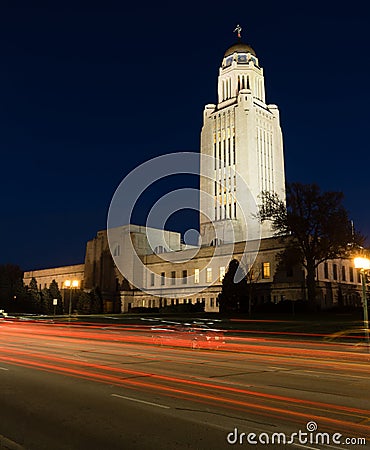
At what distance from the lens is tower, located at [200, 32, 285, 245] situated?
9688 cm

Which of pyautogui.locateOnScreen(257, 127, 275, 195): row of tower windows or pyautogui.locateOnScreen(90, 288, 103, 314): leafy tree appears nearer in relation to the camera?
pyautogui.locateOnScreen(90, 288, 103, 314): leafy tree

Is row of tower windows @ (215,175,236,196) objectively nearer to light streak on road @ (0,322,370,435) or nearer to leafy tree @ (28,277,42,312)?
leafy tree @ (28,277,42,312)

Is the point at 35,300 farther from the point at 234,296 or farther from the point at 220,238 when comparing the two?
the point at 234,296

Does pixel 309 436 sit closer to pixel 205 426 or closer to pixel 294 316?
pixel 205 426

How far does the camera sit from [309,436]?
6.87m

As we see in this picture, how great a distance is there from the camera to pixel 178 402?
9.11m

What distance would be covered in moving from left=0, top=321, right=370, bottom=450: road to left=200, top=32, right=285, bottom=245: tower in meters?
78.9

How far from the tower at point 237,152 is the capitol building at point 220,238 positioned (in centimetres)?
21

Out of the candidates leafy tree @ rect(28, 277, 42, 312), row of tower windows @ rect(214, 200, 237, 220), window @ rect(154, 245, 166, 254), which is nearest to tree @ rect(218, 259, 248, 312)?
window @ rect(154, 245, 166, 254)

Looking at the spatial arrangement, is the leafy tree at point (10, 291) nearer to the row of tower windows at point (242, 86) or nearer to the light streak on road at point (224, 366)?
A: the row of tower windows at point (242, 86)

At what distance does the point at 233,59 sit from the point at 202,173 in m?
29.8

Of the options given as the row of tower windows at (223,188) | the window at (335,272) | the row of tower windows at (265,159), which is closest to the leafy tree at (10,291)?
the row of tower windows at (223,188)

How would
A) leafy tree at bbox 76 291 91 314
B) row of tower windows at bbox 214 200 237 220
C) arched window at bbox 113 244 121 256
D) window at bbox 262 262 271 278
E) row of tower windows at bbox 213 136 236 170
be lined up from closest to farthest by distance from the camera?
window at bbox 262 262 271 278 < leafy tree at bbox 76 291 91 314 < arched window at bbox 113 244 121 256 < row of tower windows at bbox 214 200 237 220 < row of tower windows at bbox 213 136 236 170

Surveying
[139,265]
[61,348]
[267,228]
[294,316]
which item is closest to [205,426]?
[61,348]
